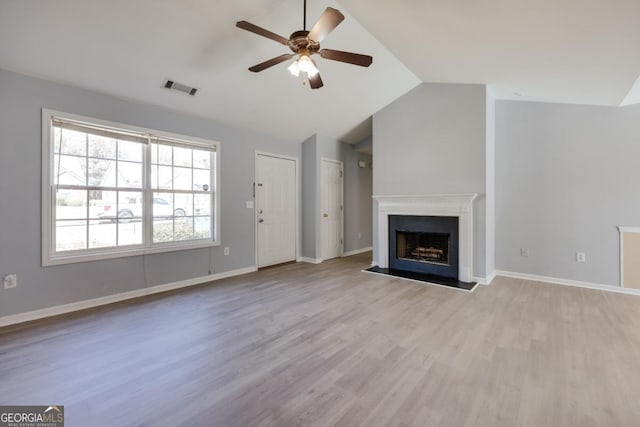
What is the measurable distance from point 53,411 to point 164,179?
112 inches

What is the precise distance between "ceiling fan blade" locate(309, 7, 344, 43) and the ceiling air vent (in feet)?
6.56

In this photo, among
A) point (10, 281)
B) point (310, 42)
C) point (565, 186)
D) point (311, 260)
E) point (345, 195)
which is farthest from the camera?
point (345, 195)

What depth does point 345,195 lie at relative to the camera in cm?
629

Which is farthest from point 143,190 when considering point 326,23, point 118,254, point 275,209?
point 326,23

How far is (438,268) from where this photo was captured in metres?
4.32

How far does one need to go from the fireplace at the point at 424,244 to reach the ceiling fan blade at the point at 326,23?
3179 millimetres

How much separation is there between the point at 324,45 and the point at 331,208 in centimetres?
326

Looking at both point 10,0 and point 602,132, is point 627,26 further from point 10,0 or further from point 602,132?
point 10,0

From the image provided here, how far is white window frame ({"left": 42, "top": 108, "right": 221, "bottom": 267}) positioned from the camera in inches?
113

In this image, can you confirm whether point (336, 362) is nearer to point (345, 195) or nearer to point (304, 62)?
point (304, 62)

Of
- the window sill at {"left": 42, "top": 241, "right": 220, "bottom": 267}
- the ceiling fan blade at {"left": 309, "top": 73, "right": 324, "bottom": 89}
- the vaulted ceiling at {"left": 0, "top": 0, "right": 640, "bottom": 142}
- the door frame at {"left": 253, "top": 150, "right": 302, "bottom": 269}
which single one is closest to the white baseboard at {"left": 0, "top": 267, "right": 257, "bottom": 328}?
the window sill at {"left": 42, "top": 241, "right": 220, "bottom": 267}

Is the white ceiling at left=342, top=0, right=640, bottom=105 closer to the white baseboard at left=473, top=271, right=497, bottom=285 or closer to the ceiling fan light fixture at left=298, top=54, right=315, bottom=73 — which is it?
the ceiling fan light fixture at left=298, top=54, right=315, bottom=73

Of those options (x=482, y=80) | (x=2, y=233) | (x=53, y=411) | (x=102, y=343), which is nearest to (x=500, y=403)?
(x=53, y=411)

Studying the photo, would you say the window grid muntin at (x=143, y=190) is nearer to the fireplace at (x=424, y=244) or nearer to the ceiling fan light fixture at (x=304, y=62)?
the ceiling fan light fixture at (x=304, y=62)
